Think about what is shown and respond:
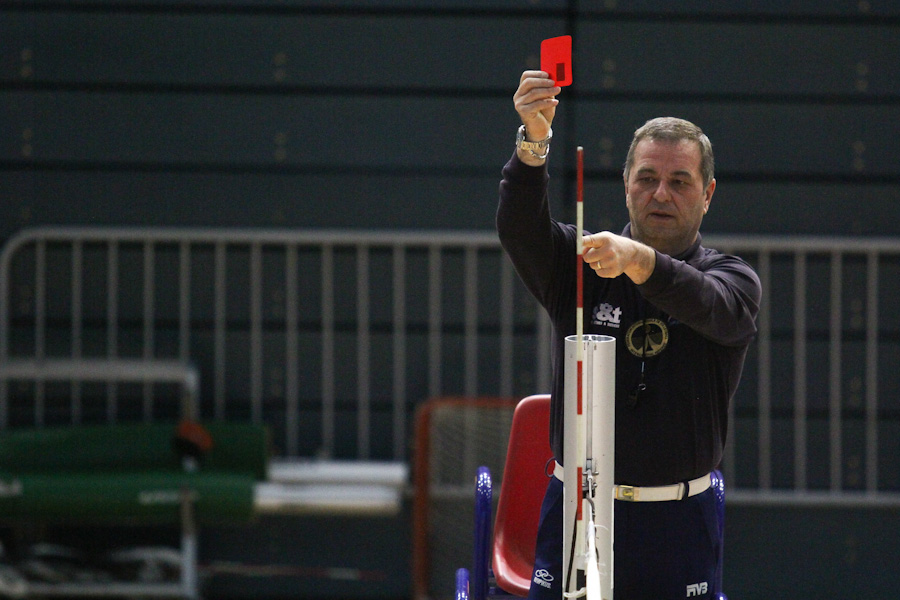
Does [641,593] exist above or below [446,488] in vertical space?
above

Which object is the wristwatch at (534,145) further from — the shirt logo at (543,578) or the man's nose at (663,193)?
the shirt logo at (543,578)

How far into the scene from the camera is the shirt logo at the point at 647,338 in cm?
226

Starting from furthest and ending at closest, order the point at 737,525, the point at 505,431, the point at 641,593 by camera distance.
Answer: the point at 737,525 → the point at 505,431 → the point at 641,593

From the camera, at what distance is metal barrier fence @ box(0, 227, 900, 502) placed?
16.9ft

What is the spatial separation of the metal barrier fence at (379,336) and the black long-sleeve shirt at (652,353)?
2.81 metres

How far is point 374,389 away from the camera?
520 cm

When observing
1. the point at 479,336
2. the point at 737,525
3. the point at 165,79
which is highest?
the point at 165,79

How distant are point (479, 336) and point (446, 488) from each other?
0.72 m

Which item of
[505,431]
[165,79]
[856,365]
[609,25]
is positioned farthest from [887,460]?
[165,79]

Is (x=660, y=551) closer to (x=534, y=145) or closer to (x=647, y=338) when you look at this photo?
(x=647, y=338)

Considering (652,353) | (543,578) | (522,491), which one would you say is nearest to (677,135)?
(652,353)

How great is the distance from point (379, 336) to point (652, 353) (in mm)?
3042

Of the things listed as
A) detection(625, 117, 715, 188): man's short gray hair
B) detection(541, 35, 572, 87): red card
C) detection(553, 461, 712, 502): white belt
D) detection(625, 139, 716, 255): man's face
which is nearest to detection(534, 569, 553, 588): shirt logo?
detection(553, 461, 712, 502): white belt

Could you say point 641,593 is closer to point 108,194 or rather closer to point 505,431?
point 505,431
